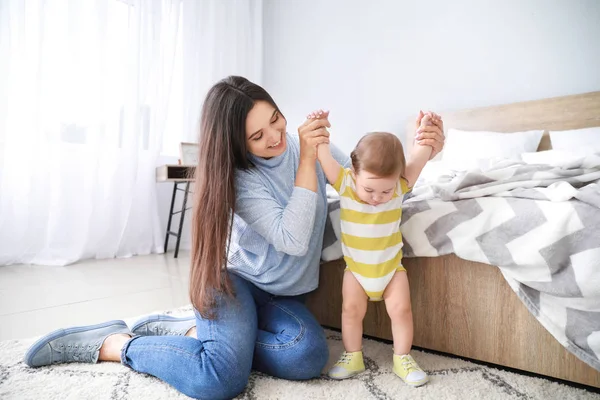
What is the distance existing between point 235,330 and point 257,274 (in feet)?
0.59

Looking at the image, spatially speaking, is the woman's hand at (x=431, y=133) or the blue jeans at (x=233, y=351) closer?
the blue jeans at (x=233, y=351)

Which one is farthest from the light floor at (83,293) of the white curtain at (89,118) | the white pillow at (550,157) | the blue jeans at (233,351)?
the white pillow at (550,157)

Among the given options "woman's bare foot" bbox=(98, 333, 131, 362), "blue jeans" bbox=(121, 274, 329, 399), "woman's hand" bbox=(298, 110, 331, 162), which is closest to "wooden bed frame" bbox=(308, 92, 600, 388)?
"blue jeans" bbox=(121, 274, 329, 399)

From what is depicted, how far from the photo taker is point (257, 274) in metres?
1.17

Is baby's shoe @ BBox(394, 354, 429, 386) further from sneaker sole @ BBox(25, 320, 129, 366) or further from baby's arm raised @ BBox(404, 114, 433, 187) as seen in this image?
sneaker sole @ BBox(25, 320, 129, 366)

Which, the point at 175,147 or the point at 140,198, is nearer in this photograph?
the point at 140,198

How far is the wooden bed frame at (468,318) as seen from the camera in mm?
1021

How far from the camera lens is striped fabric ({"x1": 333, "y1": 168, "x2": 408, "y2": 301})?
1097mm

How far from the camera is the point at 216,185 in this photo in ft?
3.43

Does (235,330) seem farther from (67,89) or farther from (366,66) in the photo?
(366,66)

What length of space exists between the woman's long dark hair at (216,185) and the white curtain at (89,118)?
6.58 ft

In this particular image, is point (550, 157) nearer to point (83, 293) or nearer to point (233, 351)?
point (233, 351)

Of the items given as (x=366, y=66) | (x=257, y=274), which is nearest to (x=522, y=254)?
(x=257, y=274)

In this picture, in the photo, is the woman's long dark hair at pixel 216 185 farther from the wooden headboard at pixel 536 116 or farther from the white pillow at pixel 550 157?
the wooden headboard at pixel 536 116
